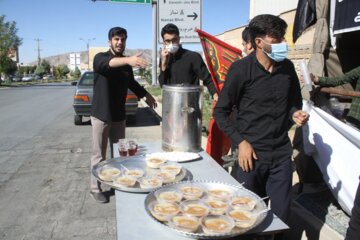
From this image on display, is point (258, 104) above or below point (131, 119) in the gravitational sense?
above

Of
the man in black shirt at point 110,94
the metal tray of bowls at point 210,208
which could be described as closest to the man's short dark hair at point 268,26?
the metal tray of bowls at point 210,208

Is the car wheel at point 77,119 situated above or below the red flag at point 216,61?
below

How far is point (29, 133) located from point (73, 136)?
130 centimetres

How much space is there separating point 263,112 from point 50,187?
3.75m

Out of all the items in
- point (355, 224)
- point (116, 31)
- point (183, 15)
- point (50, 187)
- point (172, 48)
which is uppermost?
point (183, 15)

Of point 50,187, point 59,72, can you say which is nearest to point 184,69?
point 50,187

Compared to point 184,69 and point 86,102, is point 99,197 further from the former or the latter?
point 86,102

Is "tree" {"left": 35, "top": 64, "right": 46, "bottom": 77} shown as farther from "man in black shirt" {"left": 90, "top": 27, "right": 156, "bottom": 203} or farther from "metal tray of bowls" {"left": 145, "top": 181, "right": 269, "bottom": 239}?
"metal tray of bowls" {"left": 145, "top": 181, "right": 269, "bottom": 239}

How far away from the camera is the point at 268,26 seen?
84.1 inches

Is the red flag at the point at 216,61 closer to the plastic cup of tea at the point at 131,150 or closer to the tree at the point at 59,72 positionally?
the plastic cup of tea at the point at 131,150

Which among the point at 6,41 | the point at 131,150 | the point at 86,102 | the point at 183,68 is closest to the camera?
the point at 131,150

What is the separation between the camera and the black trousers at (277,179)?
232 cm

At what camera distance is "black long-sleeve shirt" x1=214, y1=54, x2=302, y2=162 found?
2248 mm

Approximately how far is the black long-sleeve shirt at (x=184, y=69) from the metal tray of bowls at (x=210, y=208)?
1773 millimetres
